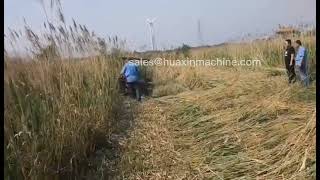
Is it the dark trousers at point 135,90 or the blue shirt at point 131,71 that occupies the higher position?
the blue shirt at point 131,71

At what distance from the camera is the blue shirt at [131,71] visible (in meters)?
2.88

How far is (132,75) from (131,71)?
0.04m

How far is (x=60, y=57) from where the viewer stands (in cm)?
270

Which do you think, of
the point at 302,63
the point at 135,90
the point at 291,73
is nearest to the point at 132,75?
the point at 135,90

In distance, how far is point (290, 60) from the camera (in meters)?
2.27

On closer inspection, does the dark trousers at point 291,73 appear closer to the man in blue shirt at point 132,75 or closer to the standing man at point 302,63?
the standing man at point 302,63

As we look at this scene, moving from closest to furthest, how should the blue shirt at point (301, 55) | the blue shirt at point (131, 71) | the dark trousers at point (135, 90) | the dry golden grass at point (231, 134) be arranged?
the blue shirt at point (301, 55)
the dry golden grass at point (231, 134)
the blue shirt at point (131, 71)
the dark trousers at point (135, 90)

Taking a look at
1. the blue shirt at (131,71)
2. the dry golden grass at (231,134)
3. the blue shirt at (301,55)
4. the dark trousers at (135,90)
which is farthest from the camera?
the dark trousers at (135,90)

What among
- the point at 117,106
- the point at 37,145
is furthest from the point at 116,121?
the point at 37,145

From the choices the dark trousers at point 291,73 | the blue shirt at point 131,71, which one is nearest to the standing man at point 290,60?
the dark trousers at point 291,73

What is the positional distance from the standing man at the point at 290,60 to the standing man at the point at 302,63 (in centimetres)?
3

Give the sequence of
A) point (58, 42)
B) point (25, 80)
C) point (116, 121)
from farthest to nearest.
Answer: point (116, 121)
point (58, 42)
point (25, 80)

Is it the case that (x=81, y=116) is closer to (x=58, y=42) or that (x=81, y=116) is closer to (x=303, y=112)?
(x=58, y=42)
